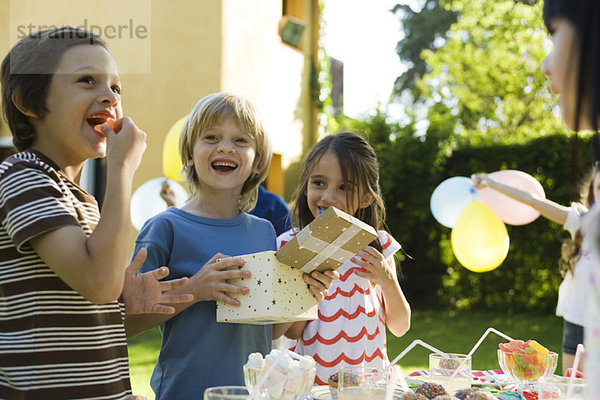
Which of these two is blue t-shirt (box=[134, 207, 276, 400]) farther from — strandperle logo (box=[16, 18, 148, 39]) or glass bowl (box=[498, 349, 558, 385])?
strandperle logo (box=[16, 18, 148, 39])

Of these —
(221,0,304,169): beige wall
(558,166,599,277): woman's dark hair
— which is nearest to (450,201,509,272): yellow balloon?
(558,166,599,277): woman's dark hair

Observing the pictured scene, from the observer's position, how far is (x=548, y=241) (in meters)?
10.1

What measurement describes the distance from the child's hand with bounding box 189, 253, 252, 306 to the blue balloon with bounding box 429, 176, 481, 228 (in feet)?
11.7

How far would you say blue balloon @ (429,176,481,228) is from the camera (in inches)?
198

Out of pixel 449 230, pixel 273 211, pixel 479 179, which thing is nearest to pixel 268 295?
pixel 273 211

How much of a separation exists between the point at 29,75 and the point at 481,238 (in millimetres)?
3826

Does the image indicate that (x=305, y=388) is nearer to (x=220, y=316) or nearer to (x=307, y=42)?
(x=220, y=316)

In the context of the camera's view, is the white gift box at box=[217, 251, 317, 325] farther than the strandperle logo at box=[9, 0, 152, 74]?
No

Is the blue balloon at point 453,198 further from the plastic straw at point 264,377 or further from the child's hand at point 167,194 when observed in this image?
the plastic straw at point 264,377

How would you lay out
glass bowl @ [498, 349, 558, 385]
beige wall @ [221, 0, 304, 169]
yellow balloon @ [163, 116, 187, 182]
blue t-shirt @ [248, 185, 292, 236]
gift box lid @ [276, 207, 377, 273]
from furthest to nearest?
beige wall @ [221, 0, 304, 169]
yellow balloon @ [163, 116, 187, 182]
blue t-shirt @ [248, 185, 292, 236]
glass bowl @ [498, 349, 558, 385]
gift box lid @ [276, 207, 377, 273]

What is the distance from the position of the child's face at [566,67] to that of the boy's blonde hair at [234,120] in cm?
131

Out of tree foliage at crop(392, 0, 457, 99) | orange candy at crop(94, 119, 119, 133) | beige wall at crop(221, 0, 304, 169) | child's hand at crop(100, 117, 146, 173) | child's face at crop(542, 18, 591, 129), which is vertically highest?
tree foliage at crop(392, 0, 457, 99)

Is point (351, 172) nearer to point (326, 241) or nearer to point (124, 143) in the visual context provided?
point (326, 241)

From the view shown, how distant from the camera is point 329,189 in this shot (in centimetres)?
261
